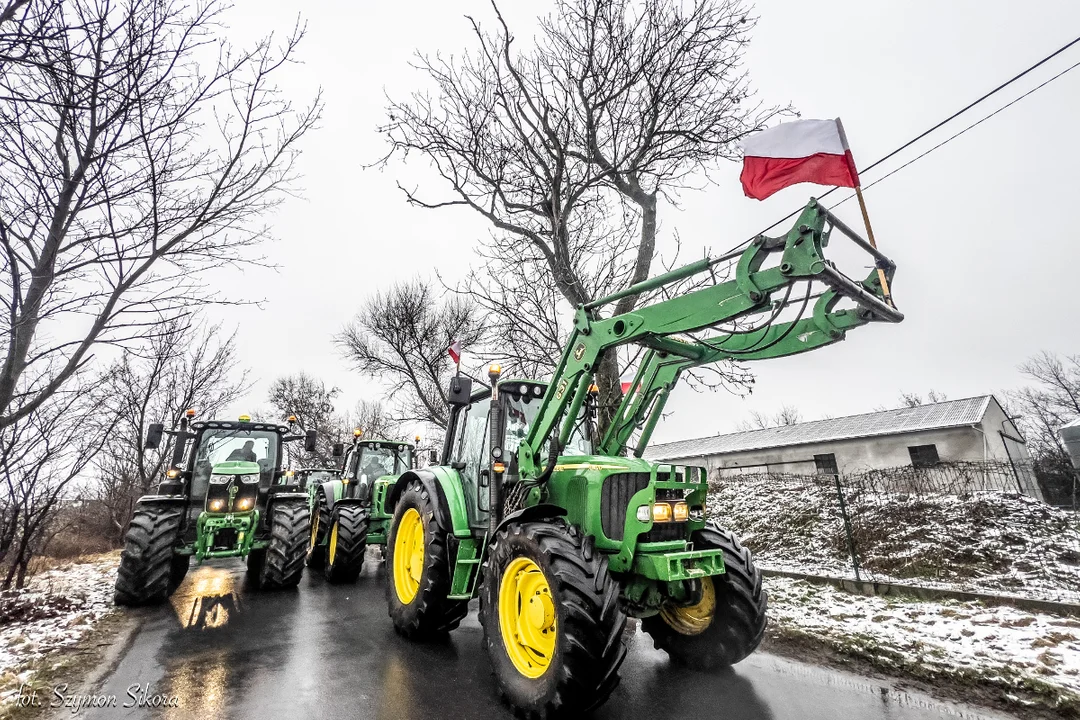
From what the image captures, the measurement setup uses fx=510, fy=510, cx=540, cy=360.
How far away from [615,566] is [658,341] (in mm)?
1700

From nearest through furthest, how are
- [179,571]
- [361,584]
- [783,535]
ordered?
[179,571] → [361,584] → [783,535]

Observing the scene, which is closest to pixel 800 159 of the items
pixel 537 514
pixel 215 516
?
pixel 537 514

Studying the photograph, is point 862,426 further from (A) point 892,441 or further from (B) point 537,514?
(B) point 537,514

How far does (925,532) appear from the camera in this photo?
26.1 feet

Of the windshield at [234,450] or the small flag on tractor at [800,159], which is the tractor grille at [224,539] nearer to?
the windshield at [234,450]

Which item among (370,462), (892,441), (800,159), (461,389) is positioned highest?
(800,159)

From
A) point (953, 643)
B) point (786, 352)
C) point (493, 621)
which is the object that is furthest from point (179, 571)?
point (953, 643)

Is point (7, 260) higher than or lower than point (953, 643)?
higher

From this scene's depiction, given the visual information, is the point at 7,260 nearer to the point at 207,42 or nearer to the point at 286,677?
the point at 207,42

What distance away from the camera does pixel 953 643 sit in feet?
14.4

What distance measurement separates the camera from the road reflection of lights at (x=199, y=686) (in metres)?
3.31

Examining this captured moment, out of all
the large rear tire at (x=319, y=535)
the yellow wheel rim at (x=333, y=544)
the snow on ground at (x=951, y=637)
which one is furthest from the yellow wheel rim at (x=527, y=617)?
the large rear tire at (x=319, y=535)

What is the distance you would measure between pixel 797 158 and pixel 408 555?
532 cm

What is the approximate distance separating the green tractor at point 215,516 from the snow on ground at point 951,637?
6334 millimetres
